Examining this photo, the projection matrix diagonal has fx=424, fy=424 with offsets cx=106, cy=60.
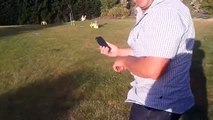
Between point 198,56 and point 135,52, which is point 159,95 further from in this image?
point 198,56

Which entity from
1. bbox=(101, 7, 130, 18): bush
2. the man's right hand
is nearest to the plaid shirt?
the man's right hand

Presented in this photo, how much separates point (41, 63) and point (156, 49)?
19.1ft

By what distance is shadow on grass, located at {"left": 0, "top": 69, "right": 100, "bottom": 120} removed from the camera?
5812 millimetres

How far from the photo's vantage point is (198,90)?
22.6 ft

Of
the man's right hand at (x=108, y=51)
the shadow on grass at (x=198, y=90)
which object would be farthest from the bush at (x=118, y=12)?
the man's right hand at (x=108, y=51)

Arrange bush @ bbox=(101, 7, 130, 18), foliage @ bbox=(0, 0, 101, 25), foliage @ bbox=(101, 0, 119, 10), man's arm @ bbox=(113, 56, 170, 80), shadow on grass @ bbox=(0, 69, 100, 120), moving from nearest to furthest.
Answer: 1. man's arm @ bbox=(113, 56, 170, 80)
2. shadow on grass @ bbox=(0, 69, 100, 120)
3. foliage @ bbox=(0, 0, 101, 25)
4. bush @ bbox=(101, 7, 130, 18)
5. foliage @ bbox=(101, 0, 119, 10)

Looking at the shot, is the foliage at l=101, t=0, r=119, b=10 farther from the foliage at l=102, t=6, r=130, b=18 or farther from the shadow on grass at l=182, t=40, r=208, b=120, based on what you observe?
the shadow on grass at l=182, t=40, r=208, b=120

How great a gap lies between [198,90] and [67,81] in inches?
85.7

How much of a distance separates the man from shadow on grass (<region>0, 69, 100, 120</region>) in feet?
9.77

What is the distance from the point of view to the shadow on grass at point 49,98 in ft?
19.1

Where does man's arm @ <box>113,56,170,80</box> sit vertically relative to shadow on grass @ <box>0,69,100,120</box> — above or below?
above

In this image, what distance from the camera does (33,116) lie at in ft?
18.9

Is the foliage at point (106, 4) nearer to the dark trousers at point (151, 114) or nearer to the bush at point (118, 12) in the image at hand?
the bush at point (118, 12)

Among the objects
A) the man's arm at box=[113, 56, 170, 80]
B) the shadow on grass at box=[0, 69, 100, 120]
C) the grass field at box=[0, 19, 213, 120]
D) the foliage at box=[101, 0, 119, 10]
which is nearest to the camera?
the man's arm at box=[113, 56, 170, 80]
